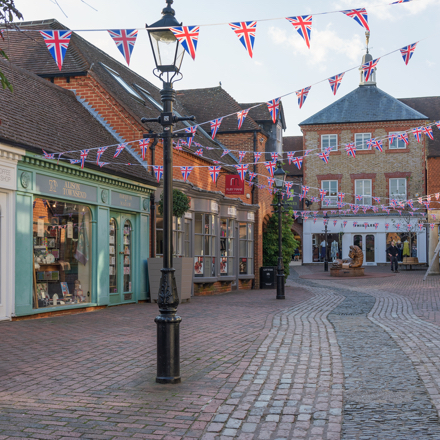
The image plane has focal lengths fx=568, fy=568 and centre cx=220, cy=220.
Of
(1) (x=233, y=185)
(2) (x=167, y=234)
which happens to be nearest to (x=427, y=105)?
(1) (x=233, y=185)

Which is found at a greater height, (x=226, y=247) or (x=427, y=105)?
(x=427, y=105)

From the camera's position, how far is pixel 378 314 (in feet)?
42.0

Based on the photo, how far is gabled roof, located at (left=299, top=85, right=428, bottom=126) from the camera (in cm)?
4331

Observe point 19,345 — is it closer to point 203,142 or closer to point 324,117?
point 203,142

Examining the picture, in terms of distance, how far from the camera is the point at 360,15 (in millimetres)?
7320

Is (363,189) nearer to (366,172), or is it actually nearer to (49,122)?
(366,172)

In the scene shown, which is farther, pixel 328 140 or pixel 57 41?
pixel 328 140

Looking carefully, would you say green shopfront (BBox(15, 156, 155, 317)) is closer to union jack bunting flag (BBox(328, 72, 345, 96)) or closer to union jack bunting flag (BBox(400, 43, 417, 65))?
union jack bunting flag (BBox(328, 72, 345, 96))

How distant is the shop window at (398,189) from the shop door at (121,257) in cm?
3151

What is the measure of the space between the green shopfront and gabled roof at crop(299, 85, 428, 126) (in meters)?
31.1

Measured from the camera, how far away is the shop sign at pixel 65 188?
38.1 ft

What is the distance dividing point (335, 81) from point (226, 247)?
11772 mm

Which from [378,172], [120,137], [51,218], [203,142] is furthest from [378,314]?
[378,172]

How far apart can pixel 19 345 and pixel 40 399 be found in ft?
9.72
